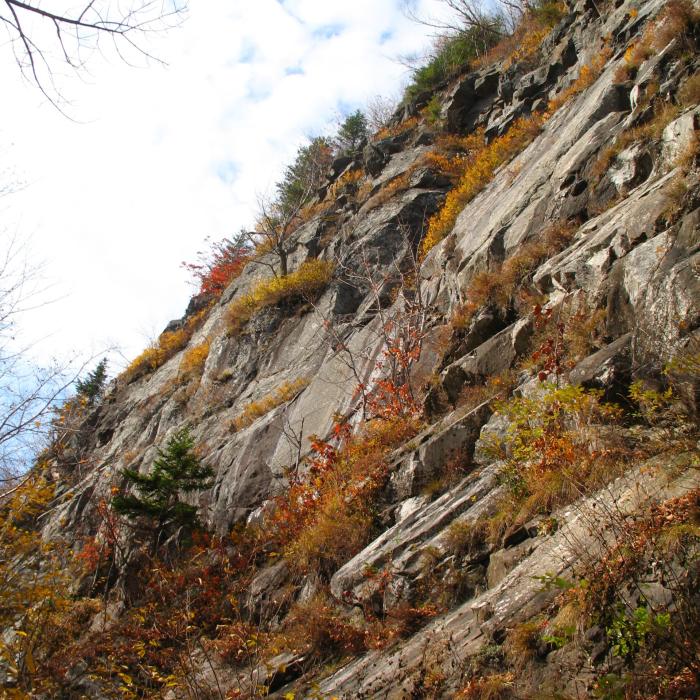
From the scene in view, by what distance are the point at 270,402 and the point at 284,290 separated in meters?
4.84

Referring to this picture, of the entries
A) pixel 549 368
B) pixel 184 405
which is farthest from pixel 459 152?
pixel 549 368

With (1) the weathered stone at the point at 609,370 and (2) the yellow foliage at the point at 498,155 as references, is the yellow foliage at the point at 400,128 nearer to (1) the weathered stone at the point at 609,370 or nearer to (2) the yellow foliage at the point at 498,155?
(2) the yellow foliage at the point at 498,155

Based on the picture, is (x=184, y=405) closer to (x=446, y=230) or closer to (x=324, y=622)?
(x=446, y=230)

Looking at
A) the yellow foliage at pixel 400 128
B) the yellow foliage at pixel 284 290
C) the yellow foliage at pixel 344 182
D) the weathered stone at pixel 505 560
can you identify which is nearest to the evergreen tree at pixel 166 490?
the yellow foliage at pixel 284 290

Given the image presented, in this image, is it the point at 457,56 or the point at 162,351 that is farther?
the point at 457,56

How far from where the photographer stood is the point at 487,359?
7.83 metres

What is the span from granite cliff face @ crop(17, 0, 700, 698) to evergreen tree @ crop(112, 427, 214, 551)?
63 cm

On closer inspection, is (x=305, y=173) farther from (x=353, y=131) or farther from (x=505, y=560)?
(x=505, y=560)

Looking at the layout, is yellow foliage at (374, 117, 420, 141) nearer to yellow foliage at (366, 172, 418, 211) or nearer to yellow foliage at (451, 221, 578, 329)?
yellow foliage at (366, 172, 418, 211)

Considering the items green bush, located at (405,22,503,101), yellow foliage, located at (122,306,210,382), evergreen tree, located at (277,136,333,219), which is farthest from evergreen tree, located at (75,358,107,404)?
green bush, located at (405,22,503,101)

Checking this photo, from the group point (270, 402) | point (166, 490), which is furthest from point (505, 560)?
point (270, 402)

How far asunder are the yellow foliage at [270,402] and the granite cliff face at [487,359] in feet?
0.31

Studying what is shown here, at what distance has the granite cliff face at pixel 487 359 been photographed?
418cm

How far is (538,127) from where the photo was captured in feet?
45.9
